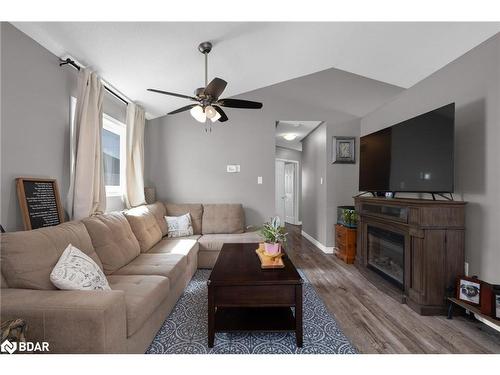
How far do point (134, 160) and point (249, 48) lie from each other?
86.5 inches

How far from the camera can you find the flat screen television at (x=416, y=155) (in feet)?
7.09

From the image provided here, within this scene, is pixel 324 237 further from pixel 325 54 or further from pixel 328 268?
pixel 325 54

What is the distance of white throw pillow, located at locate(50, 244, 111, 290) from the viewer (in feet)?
4.51

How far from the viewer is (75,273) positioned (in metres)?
1.43

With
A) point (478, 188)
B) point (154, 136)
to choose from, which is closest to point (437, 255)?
point (478, 188)

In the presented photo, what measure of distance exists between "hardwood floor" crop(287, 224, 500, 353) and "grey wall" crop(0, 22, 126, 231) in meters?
2.77

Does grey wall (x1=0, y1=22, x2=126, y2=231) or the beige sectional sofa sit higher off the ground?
grey wall (x1=0, y1=22, x2=126, y2=231)

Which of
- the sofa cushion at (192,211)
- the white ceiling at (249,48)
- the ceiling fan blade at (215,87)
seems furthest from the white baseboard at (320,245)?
the ceiling fan blade at (215,87)

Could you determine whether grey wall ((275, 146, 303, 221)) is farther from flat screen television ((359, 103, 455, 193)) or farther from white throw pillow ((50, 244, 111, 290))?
white throw pillow ((50, 244, 111, 290))

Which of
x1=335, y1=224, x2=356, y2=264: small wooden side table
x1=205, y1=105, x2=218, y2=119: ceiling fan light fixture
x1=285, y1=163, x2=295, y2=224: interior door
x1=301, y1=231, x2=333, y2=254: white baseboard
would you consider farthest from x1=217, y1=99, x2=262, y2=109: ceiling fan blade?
x1=285, y1=163, x2=295, y2=224: interior door

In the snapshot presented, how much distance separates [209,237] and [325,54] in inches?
115

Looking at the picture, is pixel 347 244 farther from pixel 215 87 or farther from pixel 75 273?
pixel 75 273

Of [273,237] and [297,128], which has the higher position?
[297,128]

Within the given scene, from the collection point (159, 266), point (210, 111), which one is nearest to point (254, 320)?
point (159, 266)
